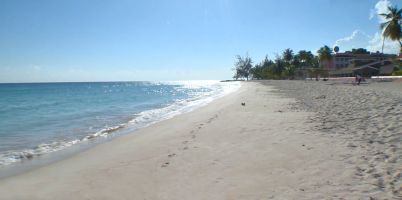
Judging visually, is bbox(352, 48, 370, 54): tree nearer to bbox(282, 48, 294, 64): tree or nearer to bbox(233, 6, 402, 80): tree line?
bbox(233, 6, 402, 80): tree line

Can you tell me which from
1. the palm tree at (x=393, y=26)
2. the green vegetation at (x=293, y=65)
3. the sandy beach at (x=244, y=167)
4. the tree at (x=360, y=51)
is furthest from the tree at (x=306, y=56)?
the sandy beach at (x=244, y=167)

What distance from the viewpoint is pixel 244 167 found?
22.6ft

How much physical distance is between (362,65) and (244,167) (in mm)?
95885

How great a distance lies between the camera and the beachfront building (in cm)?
7449

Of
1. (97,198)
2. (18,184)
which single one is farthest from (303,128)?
(18,184)

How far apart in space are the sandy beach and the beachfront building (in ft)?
222

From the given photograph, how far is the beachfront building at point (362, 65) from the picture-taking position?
244 ft

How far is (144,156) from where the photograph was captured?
884 cm

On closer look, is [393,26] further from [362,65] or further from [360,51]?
[360,51]

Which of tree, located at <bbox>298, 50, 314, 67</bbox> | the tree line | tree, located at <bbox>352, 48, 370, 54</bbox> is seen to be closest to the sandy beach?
the tree line

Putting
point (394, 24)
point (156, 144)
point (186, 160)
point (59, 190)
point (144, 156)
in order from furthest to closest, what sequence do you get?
point (394, 24) → point (156, 144) → point (144, 156) → point (186, 160) → point (59, 190)

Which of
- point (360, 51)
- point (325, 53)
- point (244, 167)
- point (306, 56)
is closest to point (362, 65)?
point (325, 53)

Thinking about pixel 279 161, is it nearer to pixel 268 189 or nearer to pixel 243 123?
pixel 268 189

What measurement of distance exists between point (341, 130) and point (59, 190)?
7490 millimetres
